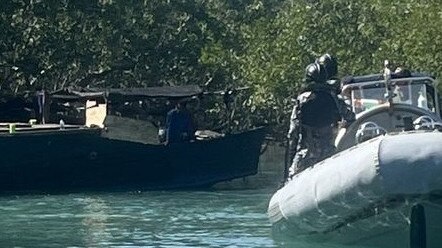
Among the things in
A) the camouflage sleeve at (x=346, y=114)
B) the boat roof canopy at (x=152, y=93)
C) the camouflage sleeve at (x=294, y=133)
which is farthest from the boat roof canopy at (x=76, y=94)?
the camouflage sleeve at (x=346, y=114)

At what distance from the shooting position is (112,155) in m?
27.8

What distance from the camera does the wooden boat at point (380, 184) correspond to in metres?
11.0

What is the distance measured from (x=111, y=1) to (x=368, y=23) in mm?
6987

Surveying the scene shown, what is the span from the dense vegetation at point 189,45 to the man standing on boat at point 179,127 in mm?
5793

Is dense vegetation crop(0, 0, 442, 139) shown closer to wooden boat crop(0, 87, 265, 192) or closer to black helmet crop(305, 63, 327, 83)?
wooden boat crop(0, 87, 265, 192)

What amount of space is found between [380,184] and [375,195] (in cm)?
24

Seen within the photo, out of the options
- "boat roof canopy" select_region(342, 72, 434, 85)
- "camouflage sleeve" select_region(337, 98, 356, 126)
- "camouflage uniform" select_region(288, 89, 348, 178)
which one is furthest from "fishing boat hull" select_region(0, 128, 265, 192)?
"camouflage sleeve" select_region(337, 98, 356, 126)

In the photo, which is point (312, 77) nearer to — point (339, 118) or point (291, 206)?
point (339, 118)

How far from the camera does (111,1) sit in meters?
35.6

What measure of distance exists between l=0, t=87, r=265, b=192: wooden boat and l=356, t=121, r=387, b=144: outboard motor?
13321 mm

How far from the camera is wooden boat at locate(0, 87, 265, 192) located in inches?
1048

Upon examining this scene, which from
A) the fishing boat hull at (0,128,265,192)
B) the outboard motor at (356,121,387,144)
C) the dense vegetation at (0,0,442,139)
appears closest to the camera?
the outboard motor at (356,121,387,144)

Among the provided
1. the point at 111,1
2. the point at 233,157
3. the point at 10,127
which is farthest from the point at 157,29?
the point at 10,127

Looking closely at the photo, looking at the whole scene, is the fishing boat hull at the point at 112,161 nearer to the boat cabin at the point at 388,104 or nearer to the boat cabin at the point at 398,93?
the boat cabin at the point at 388,104
